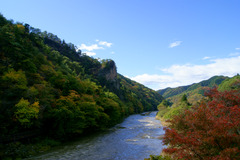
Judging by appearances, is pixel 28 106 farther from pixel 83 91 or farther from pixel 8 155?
pixel 83 91

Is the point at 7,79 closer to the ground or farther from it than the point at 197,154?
farther from it

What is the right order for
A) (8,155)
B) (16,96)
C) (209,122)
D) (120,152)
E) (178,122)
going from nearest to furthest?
(209,122) < (178,122) < (8,155) < (120,152) < (16,96)

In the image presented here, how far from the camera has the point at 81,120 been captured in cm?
2861

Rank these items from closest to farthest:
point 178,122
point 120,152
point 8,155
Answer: point 178,122 → point 8,155 → point 120,152

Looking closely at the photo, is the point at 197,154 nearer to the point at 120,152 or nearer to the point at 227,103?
the point at 227,103

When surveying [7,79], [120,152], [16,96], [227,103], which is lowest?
[120,152]

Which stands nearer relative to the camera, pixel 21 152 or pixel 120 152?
pixel 21 152

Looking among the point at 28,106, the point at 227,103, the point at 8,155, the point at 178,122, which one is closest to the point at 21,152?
the point at 8,155

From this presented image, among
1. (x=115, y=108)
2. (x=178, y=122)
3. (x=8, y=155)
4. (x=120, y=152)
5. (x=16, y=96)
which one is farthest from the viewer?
(x=115, y=108)

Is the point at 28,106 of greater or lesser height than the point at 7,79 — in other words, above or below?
below

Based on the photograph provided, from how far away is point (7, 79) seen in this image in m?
22.5

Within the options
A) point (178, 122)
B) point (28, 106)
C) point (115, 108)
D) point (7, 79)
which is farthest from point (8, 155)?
point (115, 108)

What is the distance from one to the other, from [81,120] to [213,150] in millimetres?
24444

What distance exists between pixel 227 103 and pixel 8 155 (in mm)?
22431
